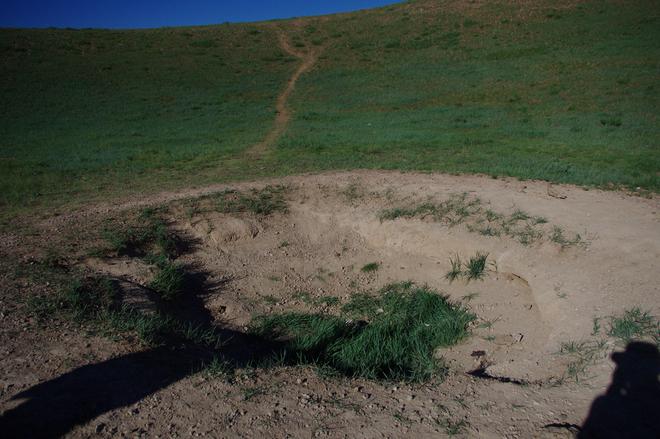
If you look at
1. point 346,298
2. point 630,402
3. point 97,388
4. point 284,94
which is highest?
point 284,94

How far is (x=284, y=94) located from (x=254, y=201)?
62.8 feet

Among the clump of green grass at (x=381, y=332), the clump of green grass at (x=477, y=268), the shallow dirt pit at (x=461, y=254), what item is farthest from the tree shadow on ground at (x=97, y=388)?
the clump of green grass at (x=477, y=268)

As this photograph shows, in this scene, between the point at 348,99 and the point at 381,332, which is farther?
the point at 348,99

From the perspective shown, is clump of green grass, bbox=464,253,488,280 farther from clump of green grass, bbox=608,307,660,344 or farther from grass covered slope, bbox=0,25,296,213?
grass covered slope, bbox=0,25,296,213

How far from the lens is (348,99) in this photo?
2461 centimetres

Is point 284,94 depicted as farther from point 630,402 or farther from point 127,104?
point 630,402

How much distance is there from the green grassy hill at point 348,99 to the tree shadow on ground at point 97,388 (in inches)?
231

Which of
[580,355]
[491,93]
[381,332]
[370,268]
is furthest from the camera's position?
[491,93]

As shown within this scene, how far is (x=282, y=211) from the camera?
336 inches

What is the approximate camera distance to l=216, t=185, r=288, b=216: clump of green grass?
27.5ft

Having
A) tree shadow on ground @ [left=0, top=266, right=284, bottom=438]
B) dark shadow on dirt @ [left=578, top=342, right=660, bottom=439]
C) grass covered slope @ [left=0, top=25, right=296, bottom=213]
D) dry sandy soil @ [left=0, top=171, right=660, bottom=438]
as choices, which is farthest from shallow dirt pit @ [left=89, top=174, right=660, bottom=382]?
grass covered slope @ [left=0, top=25, right=296, bottom=213]

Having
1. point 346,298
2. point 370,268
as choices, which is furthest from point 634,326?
point 370,268

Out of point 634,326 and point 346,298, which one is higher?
point 634,326

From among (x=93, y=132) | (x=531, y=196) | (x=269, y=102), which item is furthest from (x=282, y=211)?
(x=269, y=102)
